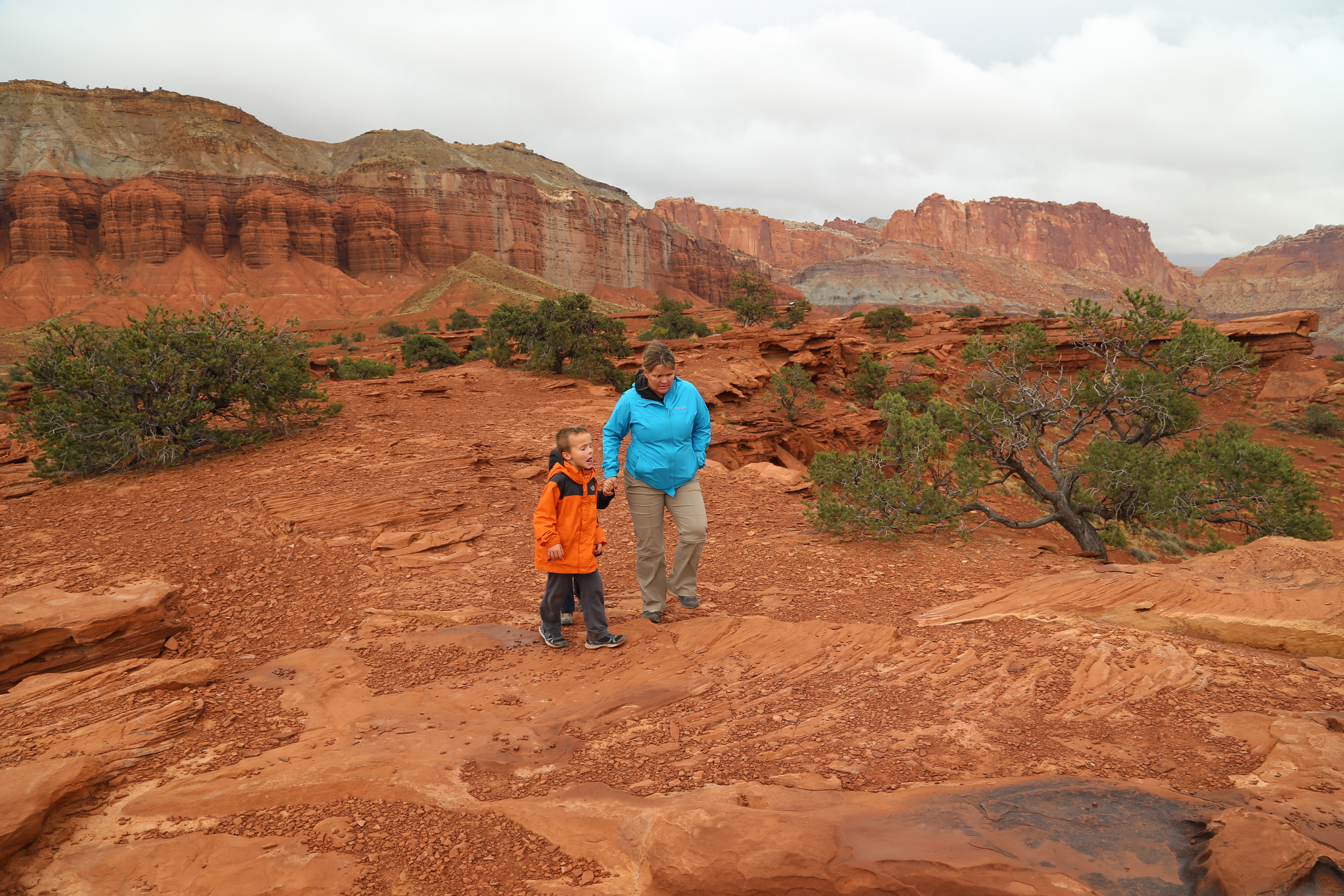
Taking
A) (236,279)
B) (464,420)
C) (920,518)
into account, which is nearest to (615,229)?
(236,279)

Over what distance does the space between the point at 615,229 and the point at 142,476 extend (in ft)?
260

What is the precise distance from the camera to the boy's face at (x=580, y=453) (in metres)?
4.16

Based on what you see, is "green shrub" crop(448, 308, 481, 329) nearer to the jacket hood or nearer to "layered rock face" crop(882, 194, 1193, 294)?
the jacket hood

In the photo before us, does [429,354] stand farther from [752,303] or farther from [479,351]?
[752,303]

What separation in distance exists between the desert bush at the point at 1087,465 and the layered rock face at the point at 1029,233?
14461 centimetres

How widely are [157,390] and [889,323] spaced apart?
116 ft

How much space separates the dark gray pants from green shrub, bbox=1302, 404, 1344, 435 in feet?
95.9

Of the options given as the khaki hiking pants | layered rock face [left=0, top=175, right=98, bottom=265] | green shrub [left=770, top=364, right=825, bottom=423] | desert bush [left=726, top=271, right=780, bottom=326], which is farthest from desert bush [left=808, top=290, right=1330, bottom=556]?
layered rock face [left=0, top=175, right=98, bottom=265]

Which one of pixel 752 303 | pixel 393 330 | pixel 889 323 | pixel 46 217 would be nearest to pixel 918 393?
pixel 889 323

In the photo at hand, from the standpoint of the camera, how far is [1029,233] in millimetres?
150500

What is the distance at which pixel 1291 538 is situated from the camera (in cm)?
491

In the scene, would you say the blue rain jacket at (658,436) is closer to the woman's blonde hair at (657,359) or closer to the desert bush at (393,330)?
the woman's blonde hair at (657,359)

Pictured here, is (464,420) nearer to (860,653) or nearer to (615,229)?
(860,653)

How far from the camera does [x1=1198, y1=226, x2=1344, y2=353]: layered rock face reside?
396 ft
